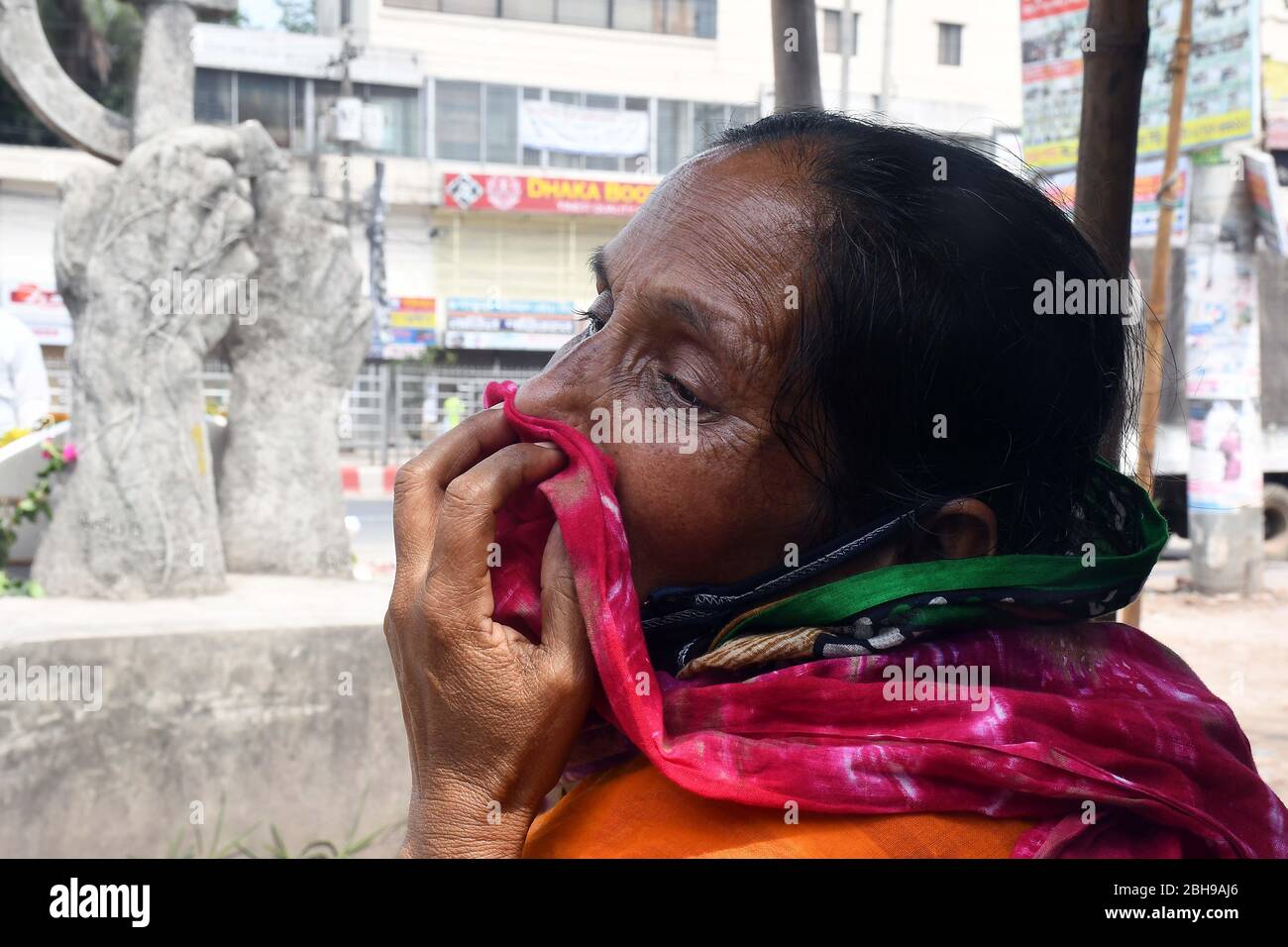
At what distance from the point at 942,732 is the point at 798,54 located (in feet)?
7.02

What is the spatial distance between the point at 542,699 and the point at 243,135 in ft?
18.7

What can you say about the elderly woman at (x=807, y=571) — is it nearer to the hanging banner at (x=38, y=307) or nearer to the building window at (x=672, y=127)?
the hanging banner at (x=38, y=307)

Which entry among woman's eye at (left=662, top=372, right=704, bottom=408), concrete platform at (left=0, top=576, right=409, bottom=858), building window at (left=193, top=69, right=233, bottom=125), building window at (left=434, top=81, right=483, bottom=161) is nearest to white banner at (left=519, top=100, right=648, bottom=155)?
building window at (left=434, top=81, right=483, bottom=161)

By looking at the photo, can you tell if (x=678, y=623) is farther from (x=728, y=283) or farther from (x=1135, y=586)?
(x=1135, y=586)

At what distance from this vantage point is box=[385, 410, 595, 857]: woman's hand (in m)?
1.24

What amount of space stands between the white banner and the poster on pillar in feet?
61.8

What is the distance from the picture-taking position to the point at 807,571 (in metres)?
1.31

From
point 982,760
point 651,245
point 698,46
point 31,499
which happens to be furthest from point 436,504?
point 698,46

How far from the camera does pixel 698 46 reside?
88.9 ft

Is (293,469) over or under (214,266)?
under

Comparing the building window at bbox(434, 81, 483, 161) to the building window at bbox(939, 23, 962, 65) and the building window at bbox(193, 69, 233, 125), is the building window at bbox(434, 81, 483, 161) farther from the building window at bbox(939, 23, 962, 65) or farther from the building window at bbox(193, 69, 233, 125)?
the building window at bbox(939, 23, 962, 65)

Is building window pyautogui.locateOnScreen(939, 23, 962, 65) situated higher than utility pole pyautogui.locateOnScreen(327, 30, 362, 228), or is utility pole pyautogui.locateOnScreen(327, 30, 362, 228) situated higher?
building window pyautogui.locateOnScreen(939, 23, 962, 65)

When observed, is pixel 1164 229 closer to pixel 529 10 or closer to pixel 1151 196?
pixel 1151 196

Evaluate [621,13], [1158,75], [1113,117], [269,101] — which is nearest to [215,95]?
[269,101]
